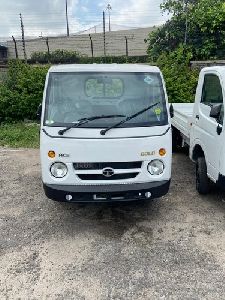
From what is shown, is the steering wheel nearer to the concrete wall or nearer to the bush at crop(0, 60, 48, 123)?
the bush at crop(0, 60, 48, 123)

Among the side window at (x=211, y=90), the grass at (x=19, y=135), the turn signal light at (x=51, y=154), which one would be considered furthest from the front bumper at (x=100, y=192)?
the grass at (x=19, y=135)

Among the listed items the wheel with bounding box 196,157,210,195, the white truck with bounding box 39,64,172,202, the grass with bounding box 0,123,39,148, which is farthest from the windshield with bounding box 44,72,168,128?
the grass with bounding box 0,123,39,148

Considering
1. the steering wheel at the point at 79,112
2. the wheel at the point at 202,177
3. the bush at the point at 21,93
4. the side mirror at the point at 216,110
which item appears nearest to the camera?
the steering wheel at the point at 79,112

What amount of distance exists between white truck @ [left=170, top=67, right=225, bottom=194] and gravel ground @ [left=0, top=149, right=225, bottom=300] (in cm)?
54

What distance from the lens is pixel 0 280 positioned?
12.2 feet

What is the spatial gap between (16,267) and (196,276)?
1968 mm

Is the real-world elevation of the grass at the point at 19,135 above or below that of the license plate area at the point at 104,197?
below

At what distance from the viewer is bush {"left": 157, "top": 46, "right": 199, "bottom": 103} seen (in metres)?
11.3

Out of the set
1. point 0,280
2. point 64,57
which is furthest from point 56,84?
point 64,57

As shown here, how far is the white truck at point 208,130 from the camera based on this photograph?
4840mm

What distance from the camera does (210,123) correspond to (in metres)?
5.22

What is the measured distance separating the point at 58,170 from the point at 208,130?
2.35 metres

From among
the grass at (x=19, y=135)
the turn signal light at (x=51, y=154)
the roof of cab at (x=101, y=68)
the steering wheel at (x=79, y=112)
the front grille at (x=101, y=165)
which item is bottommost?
the grass at (x=19, y=135)

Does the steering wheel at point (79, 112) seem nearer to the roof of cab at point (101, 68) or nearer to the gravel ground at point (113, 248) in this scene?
the roof of cab at point (101, 68)
